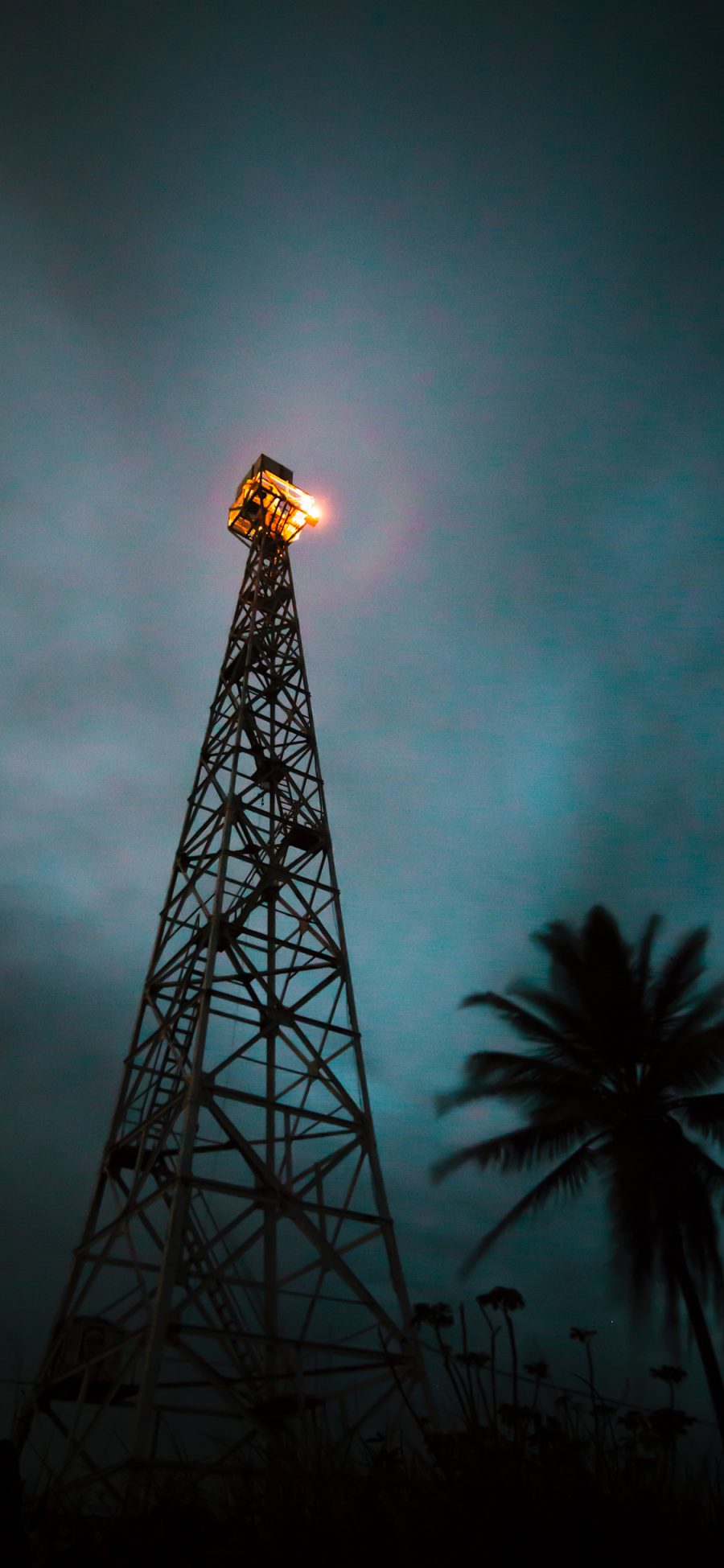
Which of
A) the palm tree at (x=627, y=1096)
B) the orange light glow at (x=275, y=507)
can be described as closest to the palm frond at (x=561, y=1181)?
the palm tree at (x=627, y=1096)

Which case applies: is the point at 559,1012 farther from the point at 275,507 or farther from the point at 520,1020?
the point at 275,507

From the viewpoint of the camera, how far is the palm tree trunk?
10.2 meters

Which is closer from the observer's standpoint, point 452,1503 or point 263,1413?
point 452,1503

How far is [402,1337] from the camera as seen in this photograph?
9047 millimetres

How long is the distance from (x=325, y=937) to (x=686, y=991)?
19.1 feet

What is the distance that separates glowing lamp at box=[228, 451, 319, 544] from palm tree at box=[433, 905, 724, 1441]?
388 inches

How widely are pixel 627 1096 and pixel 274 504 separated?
1304cm

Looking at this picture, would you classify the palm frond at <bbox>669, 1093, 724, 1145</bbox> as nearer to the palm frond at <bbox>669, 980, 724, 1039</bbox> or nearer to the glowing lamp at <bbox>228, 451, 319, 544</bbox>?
the palm frond at <bbox>669, 980, 724, 1039</bbox>

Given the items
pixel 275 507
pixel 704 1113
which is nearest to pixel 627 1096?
pixel 704 1113

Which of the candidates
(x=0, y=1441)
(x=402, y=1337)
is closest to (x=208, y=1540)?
(x=0, y=1441)

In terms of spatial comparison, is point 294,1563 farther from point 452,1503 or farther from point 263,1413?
point 263,1413

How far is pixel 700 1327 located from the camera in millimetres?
11039

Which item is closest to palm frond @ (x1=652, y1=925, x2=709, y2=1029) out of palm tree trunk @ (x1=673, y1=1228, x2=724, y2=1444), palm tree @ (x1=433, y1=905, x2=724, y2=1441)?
palm tree @ (x1=433, y1=905, x2=724, y2=1441)

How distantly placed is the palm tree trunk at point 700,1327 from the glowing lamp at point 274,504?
47.2 ft
